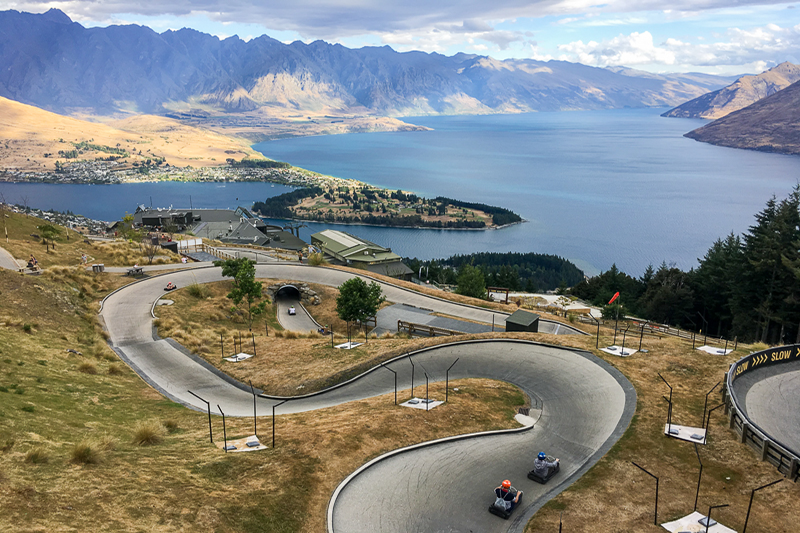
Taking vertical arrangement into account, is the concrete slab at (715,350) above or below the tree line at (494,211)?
above

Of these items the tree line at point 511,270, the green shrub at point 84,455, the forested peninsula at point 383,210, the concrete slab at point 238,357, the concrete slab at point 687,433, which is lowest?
the tree line at point 511,270

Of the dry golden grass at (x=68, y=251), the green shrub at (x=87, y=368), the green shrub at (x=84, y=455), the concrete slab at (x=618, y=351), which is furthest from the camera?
the dry golden grass at (x=68, y=251)

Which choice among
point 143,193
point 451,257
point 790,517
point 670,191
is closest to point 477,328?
point 790,517

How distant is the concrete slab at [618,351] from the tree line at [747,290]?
8.44 meters

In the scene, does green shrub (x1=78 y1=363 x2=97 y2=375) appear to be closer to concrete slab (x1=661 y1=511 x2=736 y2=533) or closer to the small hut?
the small hut

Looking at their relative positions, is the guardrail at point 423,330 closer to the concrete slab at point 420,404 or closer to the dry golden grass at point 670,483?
the concrete slab at point 420,404

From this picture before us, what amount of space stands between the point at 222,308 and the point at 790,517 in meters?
33.6

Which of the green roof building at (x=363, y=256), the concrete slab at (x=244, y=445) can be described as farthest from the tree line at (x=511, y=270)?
the concrete slab at (x=244, y=445)

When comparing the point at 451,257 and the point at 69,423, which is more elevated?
the point at 69,423

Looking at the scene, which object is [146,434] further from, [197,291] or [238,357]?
[197,291]

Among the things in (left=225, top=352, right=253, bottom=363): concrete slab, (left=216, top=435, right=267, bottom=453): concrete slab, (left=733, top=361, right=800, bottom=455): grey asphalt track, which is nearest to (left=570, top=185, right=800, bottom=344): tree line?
(left=733, top=361, right=800, bottom=455): grey asphalt track

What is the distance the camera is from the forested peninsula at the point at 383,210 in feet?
499

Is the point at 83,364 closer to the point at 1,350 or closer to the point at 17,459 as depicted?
the point at 1,350

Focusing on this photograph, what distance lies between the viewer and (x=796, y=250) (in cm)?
3662
